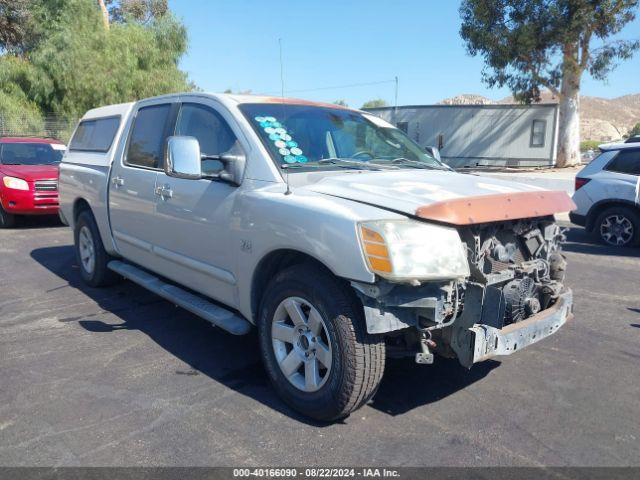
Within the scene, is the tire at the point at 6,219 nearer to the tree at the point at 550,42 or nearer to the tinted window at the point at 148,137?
the tinted window at the point at 148,137

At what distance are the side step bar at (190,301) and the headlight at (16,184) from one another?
5629 millimetres

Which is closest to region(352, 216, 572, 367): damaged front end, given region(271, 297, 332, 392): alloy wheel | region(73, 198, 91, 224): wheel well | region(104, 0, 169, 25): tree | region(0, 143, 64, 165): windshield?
region(271, 297, 332, 392): alloy wheel

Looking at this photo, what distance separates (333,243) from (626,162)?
7.84m

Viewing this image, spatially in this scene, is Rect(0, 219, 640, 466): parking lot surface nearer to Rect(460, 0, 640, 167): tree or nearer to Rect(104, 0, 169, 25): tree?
Rect(460, 0, 640, 167): tree

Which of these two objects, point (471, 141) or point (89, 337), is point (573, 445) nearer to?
point (89, 337)

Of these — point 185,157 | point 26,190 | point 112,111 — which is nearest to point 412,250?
point 185,157

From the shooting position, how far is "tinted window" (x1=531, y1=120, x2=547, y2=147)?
2933 cm

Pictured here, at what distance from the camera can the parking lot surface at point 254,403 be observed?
3.03 meters

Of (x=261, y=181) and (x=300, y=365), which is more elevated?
(x=261, y=181)

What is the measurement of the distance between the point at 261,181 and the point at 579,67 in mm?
26049

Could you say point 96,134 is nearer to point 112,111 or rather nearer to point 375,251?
point 112,111

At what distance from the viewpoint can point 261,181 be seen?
368 centimetres

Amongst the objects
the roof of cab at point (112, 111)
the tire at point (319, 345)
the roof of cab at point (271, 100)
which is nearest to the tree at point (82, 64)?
the roof of cab at point (112, 111)

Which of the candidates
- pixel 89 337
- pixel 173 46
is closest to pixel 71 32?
pixel 173 46
